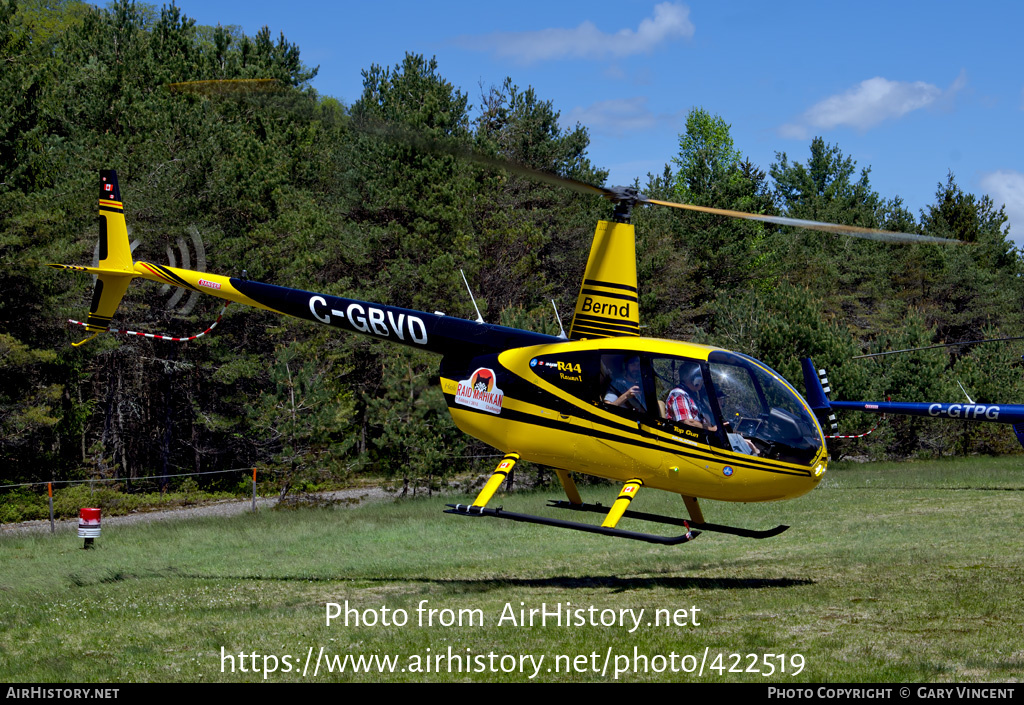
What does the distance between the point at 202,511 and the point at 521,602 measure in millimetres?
20799

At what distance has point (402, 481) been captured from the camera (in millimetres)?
31016

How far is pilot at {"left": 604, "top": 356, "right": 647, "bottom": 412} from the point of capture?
11.7 meters

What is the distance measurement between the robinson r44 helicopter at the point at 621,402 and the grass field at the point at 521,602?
1.33 meters

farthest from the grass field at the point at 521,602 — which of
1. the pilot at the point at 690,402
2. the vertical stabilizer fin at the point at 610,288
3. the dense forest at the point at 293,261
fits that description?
the dense forest at the point at 293,261

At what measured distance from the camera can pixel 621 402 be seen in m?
11.8

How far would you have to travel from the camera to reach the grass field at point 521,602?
30.5 ft

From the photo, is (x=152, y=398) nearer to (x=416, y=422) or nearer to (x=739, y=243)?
(x=416, y=422)

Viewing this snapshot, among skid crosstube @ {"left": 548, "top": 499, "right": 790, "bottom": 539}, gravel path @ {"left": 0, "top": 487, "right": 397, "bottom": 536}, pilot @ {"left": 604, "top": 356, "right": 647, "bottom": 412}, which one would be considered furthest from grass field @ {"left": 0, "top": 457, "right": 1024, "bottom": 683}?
gravel path @ {"left": 0, "top": 487, "right": 397, "bottom": 536}

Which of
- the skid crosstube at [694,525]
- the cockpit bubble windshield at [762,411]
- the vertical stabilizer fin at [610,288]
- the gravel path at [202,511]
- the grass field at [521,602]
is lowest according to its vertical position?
the gravel path at [202,511]

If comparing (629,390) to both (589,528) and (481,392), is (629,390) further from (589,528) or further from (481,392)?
(481,392)

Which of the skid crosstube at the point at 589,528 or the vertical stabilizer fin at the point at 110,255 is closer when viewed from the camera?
the skid crosstube at the point at 589,528

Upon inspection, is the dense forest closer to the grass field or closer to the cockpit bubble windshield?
the grass field

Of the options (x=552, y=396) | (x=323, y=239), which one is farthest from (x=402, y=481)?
(x=552, y=396)

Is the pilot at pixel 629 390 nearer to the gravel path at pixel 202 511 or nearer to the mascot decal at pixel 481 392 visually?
the mascot decal at pixel 481 392
